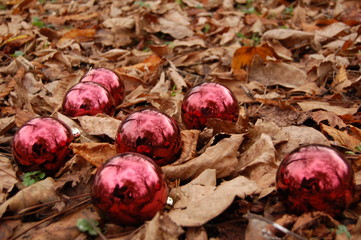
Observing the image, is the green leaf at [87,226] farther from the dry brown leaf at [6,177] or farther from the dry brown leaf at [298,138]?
the dry brown leaf at [298,138]

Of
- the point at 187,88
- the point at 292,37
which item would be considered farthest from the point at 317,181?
the point at 292,37

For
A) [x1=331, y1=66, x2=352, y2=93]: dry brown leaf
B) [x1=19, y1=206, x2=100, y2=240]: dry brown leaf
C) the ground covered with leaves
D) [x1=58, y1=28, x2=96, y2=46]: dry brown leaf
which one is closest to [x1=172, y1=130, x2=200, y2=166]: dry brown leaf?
the ground covered with leaves

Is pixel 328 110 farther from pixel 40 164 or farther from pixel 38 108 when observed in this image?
pixel 38 108

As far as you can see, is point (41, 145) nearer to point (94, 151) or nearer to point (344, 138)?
point (94, 151)

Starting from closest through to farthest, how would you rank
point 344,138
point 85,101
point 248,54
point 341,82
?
point 344,138
point 85,101
point 341,82
point 248,54

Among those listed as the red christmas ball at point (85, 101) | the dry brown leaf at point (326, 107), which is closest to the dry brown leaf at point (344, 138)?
the dry brown leaf at point (326, 107)

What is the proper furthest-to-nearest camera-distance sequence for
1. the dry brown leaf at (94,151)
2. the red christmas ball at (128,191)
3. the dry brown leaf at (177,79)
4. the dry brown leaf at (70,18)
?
the dry brown leaf at (70,18) → the dry brown leaf at (177,79) → the dry brown leaf at (94,151) → the red christmas ball at (128,191)
